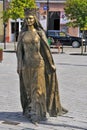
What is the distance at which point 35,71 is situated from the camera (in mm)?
7566

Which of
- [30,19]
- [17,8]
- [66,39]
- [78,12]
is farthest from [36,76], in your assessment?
[66,39]

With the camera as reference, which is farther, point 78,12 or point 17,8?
point 17,8

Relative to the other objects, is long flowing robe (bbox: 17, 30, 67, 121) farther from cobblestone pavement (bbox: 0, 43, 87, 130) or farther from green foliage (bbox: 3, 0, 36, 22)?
green foliage (bbox: 3, 0, 36, 22)

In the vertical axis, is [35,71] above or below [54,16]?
below

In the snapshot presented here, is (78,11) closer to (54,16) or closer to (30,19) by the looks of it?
(54,16)

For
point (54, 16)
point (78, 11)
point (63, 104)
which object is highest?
point (78, 11)

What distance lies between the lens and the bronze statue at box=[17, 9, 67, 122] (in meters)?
7.54

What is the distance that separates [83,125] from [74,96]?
11.2 feet

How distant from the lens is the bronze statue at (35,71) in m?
7.54

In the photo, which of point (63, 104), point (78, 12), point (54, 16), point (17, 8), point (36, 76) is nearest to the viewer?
point (36, 76)

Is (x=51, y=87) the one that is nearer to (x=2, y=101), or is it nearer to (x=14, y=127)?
(x=14, y=127)

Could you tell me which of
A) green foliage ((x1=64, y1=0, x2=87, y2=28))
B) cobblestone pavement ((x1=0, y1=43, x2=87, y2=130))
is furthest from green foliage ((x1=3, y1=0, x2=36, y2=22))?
cobblestone pavement ((x1=0, y1=43, x2=87, y2=130))

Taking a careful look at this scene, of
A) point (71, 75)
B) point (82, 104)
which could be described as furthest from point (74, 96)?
point (71, 75)

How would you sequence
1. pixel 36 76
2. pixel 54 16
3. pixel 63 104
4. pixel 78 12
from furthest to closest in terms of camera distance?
pixel 54 16 < pixel 78 12 < pixel 63 104 < pixel 36 76
